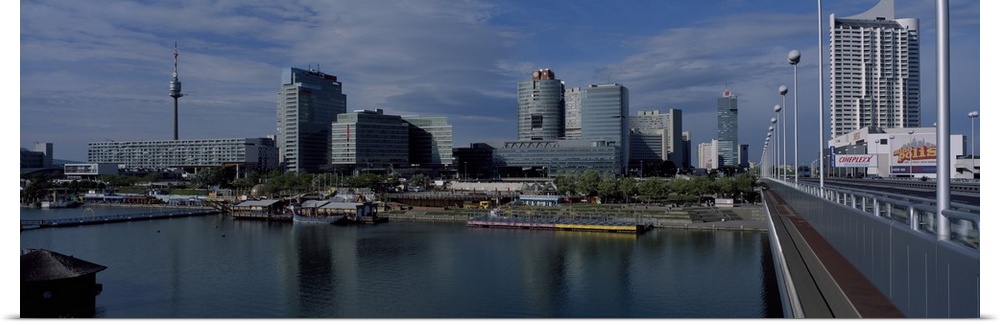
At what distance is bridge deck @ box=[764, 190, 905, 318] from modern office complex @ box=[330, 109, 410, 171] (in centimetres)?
4812

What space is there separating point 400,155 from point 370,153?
3136 mm

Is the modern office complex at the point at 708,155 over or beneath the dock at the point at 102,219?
over

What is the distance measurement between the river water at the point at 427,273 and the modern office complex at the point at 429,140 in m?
37.8

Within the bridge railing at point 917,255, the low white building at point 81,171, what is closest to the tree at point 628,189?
the bridge railing at point 917,255

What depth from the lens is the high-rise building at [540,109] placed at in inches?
2542

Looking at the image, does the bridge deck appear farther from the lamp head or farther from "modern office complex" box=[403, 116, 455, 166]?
"modern office complex" box=[403, 116, 455, 166]

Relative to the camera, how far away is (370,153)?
54.1 meters

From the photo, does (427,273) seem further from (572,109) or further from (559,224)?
(572,109)

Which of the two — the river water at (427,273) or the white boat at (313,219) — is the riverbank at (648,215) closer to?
the river water at (427,273)

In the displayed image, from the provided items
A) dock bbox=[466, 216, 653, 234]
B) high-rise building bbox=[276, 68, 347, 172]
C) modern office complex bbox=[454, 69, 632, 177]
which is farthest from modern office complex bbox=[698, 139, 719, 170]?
dock bbox=[466, 216, 653, 234]

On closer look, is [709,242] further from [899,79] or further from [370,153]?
[370,153]

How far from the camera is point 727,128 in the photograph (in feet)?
333
